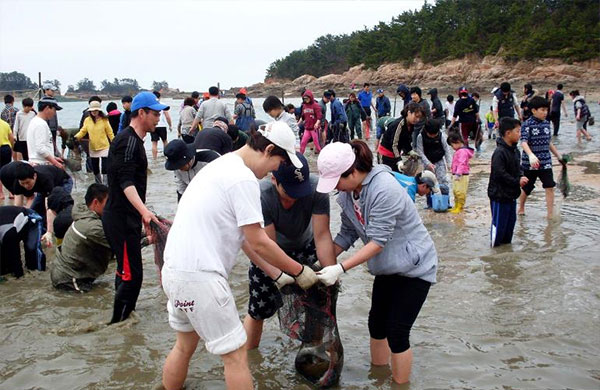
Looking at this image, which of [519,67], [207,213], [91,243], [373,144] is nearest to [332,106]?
[373,144]

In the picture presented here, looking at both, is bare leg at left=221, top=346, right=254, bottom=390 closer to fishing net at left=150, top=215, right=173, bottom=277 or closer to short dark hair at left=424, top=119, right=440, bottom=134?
fishing net at left=150, top=215, right=173, bottom=277

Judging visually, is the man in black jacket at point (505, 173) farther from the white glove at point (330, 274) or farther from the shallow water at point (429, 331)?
the white glove at point (330, 274)

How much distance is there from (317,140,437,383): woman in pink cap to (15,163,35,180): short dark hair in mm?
4591

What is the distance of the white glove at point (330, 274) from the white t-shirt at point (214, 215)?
696 millimetres

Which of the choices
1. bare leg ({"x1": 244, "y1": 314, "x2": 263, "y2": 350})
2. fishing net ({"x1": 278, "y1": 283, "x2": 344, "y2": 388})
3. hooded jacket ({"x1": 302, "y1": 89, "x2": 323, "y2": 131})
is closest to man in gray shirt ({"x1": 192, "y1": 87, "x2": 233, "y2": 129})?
hooded jacket ({"x1": 302, "y1": 89, "x2": 323, "y2": 131})

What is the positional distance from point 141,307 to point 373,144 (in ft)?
45.5

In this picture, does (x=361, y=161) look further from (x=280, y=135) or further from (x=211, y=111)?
(x=211, y=111)

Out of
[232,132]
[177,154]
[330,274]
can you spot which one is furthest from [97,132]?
[330,274]

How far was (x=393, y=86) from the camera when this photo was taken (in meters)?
59.8

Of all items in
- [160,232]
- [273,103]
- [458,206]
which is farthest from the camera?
[273,103]

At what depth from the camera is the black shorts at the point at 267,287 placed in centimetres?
416

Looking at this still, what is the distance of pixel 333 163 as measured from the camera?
139 inches

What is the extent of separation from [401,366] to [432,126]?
205 inches

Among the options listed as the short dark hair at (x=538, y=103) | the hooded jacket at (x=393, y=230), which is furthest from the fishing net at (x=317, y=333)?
the short dark hair at (x=538, y=103)
